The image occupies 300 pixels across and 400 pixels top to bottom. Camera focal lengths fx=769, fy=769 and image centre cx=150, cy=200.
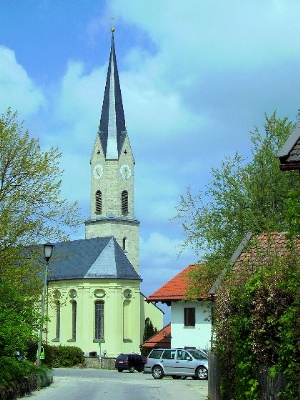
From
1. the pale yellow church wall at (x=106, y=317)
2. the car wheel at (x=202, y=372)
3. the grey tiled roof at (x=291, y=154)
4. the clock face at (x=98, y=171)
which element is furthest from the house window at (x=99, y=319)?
the grey tiled roof at (x=291, y=154)

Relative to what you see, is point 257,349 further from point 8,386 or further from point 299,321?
point 8,386

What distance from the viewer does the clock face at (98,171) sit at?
99869mm

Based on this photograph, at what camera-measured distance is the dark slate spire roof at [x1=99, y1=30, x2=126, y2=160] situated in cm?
9988

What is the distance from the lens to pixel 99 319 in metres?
82.8

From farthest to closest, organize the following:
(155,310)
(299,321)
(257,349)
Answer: (155,310), (257,349), (299,321)

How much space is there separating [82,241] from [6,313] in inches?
2764

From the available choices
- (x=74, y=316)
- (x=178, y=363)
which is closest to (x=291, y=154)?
(x=178, y=363)

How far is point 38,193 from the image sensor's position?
31.1 m

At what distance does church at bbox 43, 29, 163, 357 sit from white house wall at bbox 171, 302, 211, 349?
24.7 metres

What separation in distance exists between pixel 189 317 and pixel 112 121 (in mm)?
50966

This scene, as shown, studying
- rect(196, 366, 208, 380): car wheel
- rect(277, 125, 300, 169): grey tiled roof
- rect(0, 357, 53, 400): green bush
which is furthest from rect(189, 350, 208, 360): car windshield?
rect(277, 125, 300, 169): grey tiled roof

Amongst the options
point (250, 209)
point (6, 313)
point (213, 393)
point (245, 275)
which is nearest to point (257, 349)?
point (245, 275)

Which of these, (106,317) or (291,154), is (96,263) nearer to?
(106,317)

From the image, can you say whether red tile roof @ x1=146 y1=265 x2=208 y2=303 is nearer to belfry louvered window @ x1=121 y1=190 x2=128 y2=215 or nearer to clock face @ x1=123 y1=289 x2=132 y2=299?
clock face @ x1=123 y1=289 x2=132 y2=299
